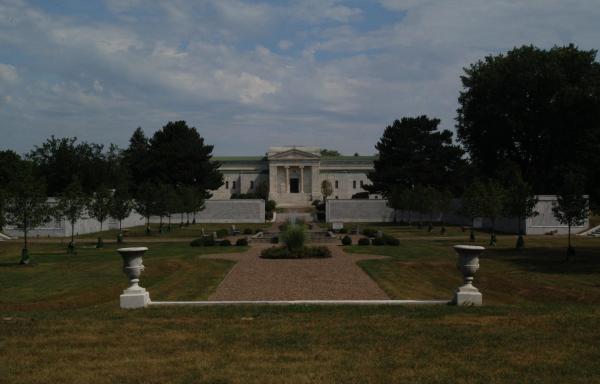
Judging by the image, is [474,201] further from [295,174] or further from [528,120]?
[295,174]

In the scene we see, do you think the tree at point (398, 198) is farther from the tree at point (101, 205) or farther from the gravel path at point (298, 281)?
the gravel path at point (298, 281)

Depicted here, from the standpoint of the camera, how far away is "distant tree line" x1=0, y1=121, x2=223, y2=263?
1083 inches

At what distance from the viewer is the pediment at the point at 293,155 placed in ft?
413

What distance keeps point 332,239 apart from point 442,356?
3221 cm

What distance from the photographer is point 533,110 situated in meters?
55.1

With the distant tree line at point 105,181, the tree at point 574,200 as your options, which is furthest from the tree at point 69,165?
the tree at point 574,200

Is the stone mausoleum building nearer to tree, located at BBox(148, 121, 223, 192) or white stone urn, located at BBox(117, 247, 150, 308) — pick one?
tree, located at BBox(148, 121, 223, 192)

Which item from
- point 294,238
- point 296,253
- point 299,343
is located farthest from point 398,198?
point 299,343

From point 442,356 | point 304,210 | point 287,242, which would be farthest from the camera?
point 304,210

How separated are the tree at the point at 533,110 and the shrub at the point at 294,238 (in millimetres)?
28822

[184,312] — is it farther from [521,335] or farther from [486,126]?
[486,126]

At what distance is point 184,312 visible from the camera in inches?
478

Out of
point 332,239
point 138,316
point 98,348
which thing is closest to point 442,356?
Answer: point 98,348

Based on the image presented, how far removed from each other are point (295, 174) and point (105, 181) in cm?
6473
